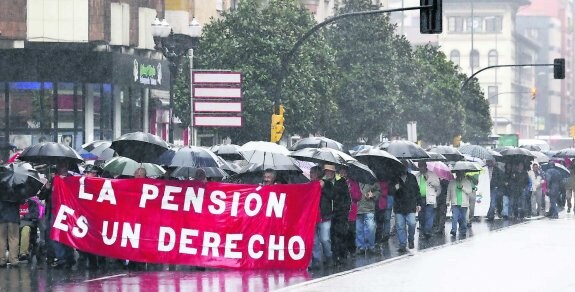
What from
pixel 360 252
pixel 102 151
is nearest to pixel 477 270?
pixel 360 252

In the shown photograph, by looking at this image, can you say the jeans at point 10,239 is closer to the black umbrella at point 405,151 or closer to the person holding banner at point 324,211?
the person holding banner at point 324,211

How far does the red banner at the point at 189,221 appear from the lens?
2208 centimetres

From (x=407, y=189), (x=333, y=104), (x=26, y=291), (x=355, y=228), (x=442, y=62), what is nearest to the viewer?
(x=26, y=291)

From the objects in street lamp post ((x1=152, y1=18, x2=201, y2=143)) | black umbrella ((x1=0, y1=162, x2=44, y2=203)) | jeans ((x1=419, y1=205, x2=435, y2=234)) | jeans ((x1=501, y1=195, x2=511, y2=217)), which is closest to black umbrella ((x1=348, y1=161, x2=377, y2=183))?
black umbrella ((x1=0, y1=162, x2=44, y2=203))

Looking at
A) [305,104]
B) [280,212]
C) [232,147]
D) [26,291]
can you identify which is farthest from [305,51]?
[26,291]

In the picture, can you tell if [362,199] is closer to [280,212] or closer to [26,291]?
[280,212]

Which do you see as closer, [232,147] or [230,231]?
[230,231]

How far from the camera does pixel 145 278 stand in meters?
20.7

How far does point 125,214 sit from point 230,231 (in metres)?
1.61

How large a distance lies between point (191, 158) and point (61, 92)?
28.8 metres

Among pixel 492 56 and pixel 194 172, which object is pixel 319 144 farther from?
pixel 492 56

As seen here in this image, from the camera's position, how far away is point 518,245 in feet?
92.2

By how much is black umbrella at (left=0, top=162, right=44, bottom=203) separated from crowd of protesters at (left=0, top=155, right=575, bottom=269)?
0.99 ft

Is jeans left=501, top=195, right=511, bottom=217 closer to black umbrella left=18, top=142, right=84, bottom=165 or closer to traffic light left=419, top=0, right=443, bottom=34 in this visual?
traffic light left=419, top=0, right=443, bottom=34
